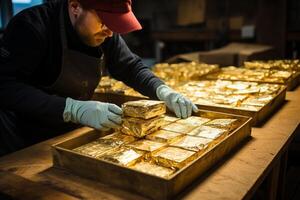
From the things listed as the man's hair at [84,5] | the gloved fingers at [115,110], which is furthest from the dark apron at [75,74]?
the gloved fingers at [115,110]

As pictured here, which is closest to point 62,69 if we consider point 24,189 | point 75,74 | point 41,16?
point 75,74

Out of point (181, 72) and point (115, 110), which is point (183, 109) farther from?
point (181, 72)

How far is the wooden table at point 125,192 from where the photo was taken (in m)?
1.26

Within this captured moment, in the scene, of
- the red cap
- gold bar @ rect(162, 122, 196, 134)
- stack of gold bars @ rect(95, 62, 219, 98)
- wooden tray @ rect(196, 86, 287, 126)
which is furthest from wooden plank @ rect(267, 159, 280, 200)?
stack of gold bars @ rect(95, 62, 219, 98)

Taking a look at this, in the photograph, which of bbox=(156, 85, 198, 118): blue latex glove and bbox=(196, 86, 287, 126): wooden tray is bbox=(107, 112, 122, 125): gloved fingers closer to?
bbox=(156, 85, 198, 118): blue latex glove

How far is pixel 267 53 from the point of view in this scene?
509cm

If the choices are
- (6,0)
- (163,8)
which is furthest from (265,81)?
(163,8)

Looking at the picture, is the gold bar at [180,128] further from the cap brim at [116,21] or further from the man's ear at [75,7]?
the man's ear at [75,7]

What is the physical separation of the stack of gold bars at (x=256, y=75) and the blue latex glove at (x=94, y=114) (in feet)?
5.87

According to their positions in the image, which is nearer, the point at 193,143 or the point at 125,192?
the point at 125,192

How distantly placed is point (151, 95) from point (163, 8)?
5.51m

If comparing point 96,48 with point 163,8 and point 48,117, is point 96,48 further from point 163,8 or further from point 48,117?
point 163,8

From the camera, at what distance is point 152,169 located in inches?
53.9

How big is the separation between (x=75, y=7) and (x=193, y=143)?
1.02 m
